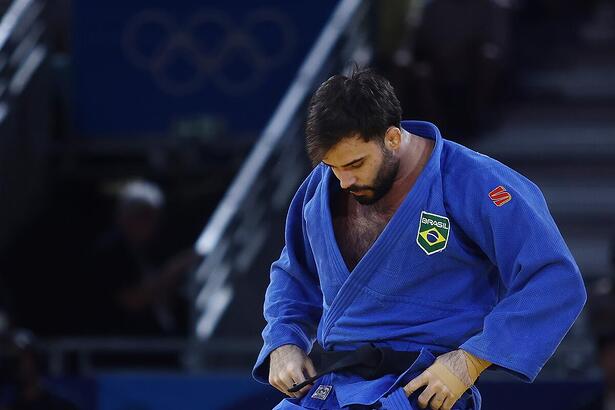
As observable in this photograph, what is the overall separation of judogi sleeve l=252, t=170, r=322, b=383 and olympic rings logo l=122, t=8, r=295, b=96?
19.0 ft

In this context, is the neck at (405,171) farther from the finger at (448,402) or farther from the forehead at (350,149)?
the finger at (448,402)

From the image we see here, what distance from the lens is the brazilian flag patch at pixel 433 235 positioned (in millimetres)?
4121

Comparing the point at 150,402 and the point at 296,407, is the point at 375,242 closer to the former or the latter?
the point at 296,407

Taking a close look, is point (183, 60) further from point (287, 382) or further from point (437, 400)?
point (437, 400)

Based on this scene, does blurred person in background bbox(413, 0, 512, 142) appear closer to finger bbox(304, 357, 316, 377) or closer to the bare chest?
the bare chest

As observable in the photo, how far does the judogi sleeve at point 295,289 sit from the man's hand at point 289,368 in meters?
0.10

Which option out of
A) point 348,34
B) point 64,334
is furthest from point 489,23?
point 64,334

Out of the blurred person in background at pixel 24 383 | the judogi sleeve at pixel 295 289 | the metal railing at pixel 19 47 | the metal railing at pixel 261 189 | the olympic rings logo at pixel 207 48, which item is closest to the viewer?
the judogi sleeve at pixel 295 289

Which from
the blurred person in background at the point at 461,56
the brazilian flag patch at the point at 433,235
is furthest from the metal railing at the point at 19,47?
the brazilian flag patch at the point at 433,235

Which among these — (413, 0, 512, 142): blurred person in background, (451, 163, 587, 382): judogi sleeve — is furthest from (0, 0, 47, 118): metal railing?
(451, 163, 587, 382): judogi sleeve

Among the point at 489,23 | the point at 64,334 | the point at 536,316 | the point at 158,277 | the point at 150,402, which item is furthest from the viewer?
the point at 489,23

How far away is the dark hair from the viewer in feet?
13.3

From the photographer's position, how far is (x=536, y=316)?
4.00 metres

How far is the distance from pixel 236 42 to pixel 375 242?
632 centimetres
